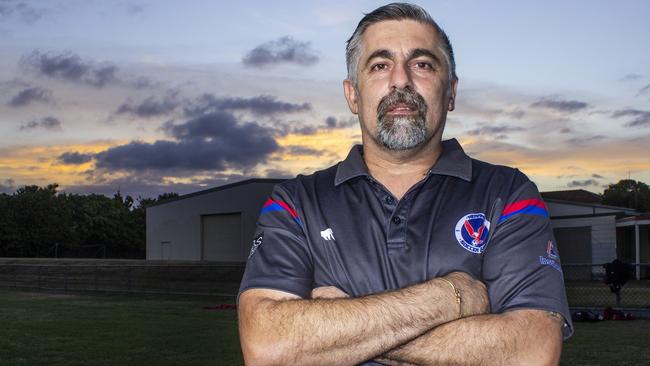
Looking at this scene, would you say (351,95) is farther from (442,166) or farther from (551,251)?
(551,251)

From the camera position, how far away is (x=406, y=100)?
2.93 metres

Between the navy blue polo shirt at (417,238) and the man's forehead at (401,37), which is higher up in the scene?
the man's forehead at (401,37)

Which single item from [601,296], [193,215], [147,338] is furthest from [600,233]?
[147,338]

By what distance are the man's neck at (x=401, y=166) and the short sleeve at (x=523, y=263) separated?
1.20ft

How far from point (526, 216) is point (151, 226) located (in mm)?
57542

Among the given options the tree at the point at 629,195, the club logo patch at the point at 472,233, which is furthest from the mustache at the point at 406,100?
the tree at the point at 629,195

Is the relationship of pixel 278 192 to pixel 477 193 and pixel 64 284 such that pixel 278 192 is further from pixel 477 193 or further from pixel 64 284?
pixel 64 284

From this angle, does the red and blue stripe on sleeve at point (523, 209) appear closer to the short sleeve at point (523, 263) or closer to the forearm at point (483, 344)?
the short sleeve at point (523, 263)

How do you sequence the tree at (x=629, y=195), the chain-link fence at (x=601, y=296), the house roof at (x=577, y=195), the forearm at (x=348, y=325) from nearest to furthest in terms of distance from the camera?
the forearm at (x=348, y=325) < the chain-link fence at (x=601, y=296) < the house roof at (x=577, y=195) < the tree at (x=629, y=195)

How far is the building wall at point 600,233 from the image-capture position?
42.0m

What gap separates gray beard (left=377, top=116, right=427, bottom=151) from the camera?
9.57 ft

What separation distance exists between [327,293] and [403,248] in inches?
12.8

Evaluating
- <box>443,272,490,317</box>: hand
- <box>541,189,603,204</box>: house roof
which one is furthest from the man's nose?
<box>541,189,603,204</box>: house roof

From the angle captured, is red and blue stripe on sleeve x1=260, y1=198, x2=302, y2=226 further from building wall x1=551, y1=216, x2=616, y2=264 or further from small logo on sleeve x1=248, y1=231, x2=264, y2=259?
building wall x1=551, y1=216, x2=616, y2=264
